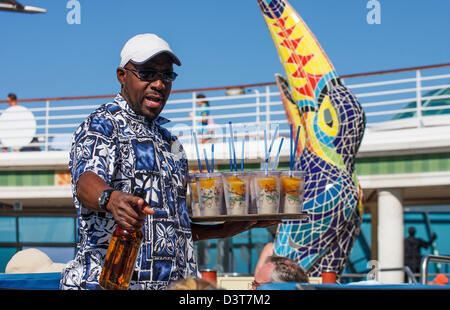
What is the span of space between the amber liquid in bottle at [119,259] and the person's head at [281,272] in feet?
5.51

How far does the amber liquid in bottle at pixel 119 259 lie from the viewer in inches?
77.0

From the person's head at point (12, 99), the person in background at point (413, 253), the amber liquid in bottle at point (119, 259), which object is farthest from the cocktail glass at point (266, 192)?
the person's head at point (12, 99)

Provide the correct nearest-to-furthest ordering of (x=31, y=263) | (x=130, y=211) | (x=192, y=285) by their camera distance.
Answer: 1. (x=192, y=285)
2. (x=130, y=211)
3. (x=31, y=263)

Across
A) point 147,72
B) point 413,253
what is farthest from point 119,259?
point 413,253

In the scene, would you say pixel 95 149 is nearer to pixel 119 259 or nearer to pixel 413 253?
pixel 119 259

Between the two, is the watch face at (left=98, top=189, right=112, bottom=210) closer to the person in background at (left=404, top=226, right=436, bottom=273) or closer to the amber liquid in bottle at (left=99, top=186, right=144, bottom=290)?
the amber liquid in bottle at (left=99, top=186, right=144, bottom=290)

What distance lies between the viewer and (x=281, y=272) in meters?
3.58

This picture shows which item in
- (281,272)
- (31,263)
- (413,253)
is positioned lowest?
(413,253)

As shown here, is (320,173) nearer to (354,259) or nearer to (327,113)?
(327,113)

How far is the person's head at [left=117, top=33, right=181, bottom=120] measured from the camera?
2.38 metres

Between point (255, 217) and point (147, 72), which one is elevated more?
point (147, 72)

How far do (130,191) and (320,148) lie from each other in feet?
20.7

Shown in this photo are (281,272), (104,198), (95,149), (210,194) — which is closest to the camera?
(104,198)
